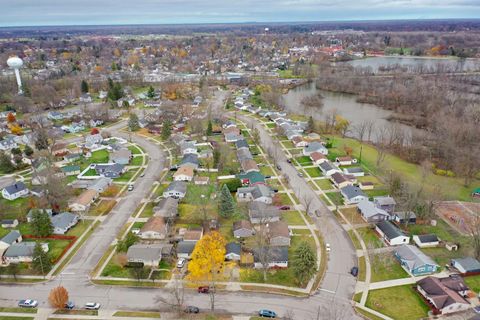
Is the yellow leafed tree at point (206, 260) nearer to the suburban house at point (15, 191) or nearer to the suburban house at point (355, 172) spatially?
the suburban house at point (355, 172)

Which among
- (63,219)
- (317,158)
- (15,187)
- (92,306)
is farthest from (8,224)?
(317,158)

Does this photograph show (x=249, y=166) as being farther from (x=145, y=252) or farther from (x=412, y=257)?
(x=412, y=257)

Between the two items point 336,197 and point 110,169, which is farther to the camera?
point 110,169

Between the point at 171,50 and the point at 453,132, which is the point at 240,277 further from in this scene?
the point at 171,50

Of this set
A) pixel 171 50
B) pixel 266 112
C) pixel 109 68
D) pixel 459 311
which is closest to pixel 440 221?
pixel 459 311

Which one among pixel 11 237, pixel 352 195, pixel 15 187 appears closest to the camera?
pixel 11 237

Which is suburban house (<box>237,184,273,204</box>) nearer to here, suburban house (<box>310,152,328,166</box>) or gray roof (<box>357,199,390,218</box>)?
gray roof (<box>357,199,390,218</box>)
